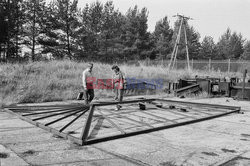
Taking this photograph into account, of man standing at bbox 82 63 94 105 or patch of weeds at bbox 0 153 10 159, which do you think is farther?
man standing at bbox 82 63 94 105

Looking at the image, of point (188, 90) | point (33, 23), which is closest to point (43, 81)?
point (188, 90)

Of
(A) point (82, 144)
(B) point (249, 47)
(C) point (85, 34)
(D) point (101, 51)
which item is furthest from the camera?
(B) point (249, 47)

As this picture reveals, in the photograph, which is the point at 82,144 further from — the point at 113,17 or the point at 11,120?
the point at 113,17

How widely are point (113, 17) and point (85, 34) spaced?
8.91 metres

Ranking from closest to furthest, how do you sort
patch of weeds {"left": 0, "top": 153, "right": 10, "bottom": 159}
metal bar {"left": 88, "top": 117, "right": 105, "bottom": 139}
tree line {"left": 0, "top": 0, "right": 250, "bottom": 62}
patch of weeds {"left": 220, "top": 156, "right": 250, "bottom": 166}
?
1. patch of weeds {"left": 220, "top": 156, "right": 250, "bottom": 166}
2. patch of weeds {"left": 0, "top": 153, "right": 10, "bottom": 159}
3. metal bar {"left": 88, "top": 117, "right": 105, "bottom": 139}
4. tree line {"left": 0, "top": 0, "right": 250, "bottom": 62}

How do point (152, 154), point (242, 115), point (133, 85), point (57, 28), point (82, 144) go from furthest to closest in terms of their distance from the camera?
1. point (57, 28)
2. point (133, 85)
3. point (242, 115)
4. point (82, 144)
5. point (152, 154)

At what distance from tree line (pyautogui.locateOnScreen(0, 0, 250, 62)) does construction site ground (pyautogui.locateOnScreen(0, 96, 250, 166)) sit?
22.7m

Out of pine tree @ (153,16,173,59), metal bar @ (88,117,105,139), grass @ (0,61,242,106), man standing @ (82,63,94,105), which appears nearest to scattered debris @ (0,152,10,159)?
metal bar @ (88,117,105,139)

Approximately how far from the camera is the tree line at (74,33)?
33750mm

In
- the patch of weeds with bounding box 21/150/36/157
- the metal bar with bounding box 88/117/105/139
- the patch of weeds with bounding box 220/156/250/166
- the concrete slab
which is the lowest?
the patch of weeds with bounding box 21/150/36/157

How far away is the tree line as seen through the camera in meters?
33.8

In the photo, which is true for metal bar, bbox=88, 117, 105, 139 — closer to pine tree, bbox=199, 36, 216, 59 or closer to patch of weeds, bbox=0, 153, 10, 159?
patch of weeds, bbox=0, 153, 10, 159

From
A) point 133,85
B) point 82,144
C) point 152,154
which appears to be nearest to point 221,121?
point 152,154

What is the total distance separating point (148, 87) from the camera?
1856 centimetres
